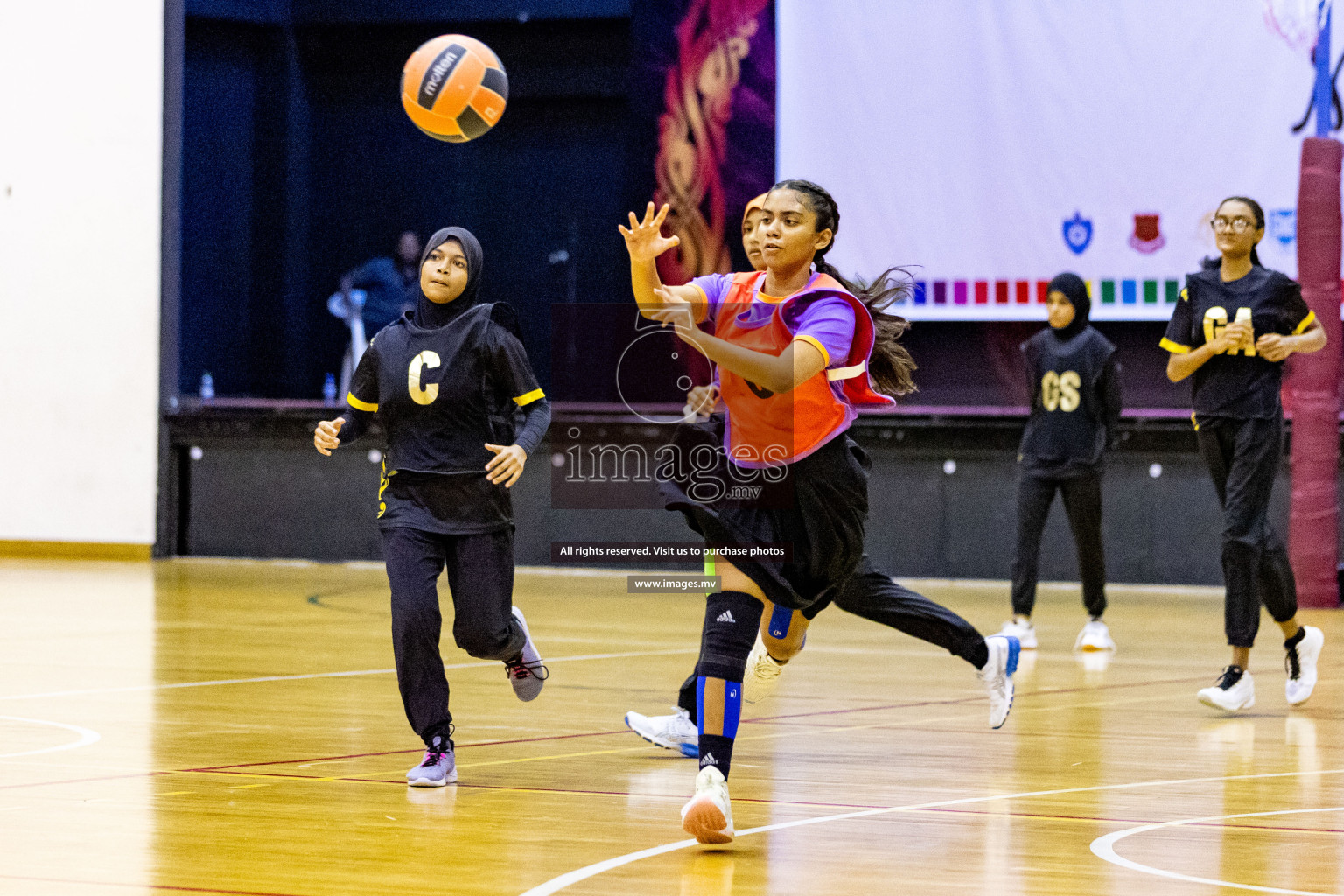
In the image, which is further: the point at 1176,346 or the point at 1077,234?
the point at 1077,234

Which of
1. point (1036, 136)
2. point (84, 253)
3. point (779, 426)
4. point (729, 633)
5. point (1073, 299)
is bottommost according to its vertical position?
point (729, 633)

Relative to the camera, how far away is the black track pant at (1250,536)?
6.82m

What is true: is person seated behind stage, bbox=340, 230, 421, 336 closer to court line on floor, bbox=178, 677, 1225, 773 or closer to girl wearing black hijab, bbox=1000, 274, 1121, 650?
girl wearing black hijab, bbox=1000, 274, 1121, 650

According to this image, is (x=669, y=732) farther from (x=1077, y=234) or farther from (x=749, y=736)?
(x=1077, y=234)

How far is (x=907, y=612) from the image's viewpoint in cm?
578

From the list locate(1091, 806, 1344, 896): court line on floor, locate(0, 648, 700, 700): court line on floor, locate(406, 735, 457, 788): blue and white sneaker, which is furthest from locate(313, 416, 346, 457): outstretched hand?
locate(1091, 806, 1344, 896): court line on floor

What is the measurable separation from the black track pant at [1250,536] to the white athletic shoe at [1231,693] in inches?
5.7

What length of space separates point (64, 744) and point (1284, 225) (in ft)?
33.5

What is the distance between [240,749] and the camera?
5.39m

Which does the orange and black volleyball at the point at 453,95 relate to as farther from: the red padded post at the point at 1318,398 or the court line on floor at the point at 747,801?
the red padded post at the point at 1318,398

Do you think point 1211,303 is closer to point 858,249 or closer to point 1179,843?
point 1179,843

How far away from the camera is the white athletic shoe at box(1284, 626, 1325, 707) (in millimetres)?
6883

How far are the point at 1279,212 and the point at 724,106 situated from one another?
4519mm

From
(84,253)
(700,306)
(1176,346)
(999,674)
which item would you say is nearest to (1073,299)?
(1176,346)
